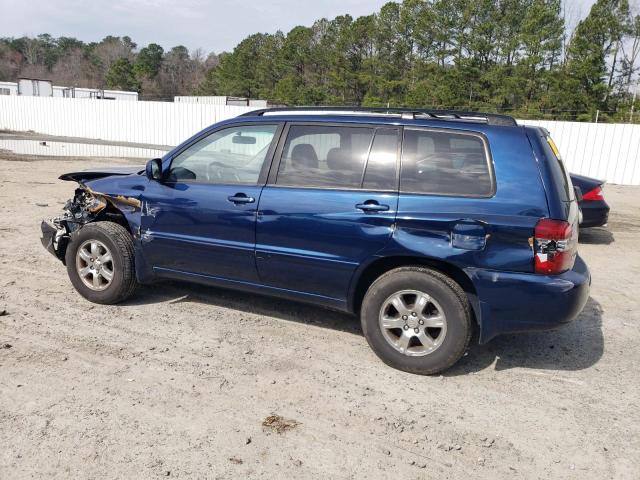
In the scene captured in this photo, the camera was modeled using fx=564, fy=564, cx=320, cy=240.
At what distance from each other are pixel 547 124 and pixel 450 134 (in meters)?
15.9

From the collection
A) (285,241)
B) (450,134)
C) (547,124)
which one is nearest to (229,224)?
(285,241)

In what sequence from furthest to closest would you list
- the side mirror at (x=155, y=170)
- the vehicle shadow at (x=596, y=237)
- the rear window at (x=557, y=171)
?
the vehicle shadow at (x=596, y=237), the side mirror at (x=155, y=170), the rear window at (x=557, y=171)

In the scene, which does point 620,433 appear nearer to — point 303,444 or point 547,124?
point 303,444

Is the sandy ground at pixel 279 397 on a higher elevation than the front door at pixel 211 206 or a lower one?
lower

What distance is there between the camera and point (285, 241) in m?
4.35

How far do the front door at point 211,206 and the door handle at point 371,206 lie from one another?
0.89 meters

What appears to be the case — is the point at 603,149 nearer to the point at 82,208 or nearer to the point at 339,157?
the point at 339,157

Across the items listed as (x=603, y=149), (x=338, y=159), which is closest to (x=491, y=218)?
(x=338, y=159)

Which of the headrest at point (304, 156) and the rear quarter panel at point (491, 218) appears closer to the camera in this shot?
the rear quarter panel at point (491, 218)

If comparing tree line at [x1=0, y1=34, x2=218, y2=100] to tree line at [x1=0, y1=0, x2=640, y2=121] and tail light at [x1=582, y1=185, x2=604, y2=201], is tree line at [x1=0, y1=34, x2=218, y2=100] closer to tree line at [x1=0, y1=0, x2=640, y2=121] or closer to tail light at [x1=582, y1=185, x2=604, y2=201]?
tree line at [x1=0, y1=0, x2=640, y2=121]

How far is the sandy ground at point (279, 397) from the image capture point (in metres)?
3.09

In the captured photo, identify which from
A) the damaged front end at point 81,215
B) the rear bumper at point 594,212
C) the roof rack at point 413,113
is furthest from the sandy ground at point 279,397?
the rear bumper at point 594,212

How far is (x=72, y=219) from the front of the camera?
5.48 metres

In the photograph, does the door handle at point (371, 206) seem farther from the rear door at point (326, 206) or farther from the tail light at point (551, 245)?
the tail light at point (551, 245)
